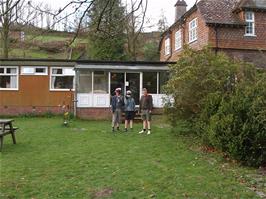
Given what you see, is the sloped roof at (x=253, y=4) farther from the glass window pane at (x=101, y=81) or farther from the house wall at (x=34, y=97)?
the house wall at (x=34, y=97)

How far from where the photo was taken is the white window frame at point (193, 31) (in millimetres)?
33500

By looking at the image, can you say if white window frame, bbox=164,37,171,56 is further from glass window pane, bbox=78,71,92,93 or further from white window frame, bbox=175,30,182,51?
glass window pane, bbox=78,71,92,93

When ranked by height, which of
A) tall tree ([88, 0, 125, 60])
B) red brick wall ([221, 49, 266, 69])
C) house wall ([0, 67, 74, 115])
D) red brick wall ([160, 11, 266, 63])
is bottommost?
house wall ([0, 67, 74, 115])

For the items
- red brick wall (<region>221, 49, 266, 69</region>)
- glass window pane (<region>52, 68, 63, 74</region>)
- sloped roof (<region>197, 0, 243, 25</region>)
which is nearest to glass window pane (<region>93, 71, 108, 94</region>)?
glass window pane (<region>52, 68, 63, 74</region>)

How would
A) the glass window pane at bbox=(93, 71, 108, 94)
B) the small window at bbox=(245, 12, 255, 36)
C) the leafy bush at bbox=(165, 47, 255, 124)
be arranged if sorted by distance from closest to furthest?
the leafy bush at bbox=(165, 47, 255, 124), the glass window pane at bbox=(93, 71, 108, 94), the small window at bbox=(245, 12, 255, 36)

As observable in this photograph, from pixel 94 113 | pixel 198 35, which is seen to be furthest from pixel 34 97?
pixel 198 35

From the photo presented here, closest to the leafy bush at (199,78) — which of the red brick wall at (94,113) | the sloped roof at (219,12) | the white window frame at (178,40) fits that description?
the red brick wall at (94,113)

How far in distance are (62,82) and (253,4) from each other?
14260 mm

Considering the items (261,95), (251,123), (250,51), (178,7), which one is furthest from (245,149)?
(178,7)

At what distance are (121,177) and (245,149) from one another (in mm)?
4053

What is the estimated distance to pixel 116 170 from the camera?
38.6 feet

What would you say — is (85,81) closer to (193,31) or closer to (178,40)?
(193,31)

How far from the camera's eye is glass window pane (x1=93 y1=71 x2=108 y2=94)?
100 feet

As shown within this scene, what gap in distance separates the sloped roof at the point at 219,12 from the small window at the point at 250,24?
2.22 feet
